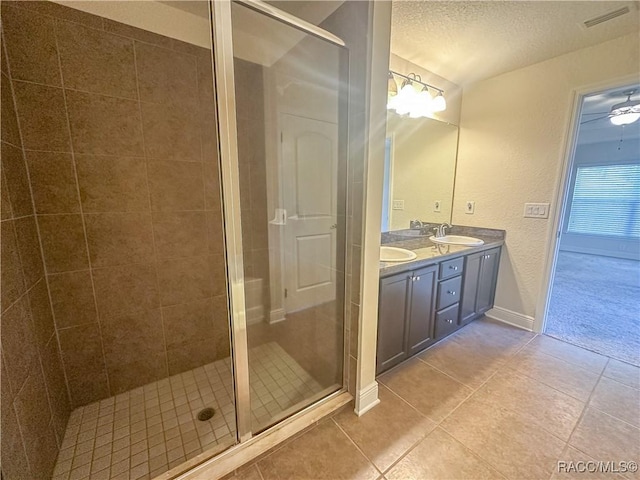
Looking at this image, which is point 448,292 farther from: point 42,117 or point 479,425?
point 42,117

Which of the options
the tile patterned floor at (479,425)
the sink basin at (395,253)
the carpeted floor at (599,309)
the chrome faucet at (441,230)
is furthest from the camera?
the chrome faucet at (441,230)

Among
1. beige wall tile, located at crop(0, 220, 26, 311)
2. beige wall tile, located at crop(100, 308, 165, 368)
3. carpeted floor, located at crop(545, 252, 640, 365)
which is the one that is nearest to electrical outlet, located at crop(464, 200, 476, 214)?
carpeted floor, located at crop(545, 252, 640, 365)

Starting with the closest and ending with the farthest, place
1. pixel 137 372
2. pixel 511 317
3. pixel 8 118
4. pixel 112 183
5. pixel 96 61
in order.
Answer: pixel 8 118, pixel 96 61, pixel 112 183, pixel 137 372, pixel 511 317

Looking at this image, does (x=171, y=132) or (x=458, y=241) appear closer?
(x=171, y=132)

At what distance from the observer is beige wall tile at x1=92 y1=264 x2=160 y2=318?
1.55 meters

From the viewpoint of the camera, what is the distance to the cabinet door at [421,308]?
1808mm

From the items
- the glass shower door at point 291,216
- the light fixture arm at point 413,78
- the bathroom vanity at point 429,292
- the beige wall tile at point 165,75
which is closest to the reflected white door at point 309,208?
the glass shower door at point 291,216

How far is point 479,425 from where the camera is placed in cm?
144

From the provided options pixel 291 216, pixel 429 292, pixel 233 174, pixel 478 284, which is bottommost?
pixel 478 284

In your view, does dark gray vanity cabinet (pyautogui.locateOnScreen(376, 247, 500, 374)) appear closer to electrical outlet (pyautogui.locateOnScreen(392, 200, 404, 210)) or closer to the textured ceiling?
electrical outlet (pyautogui.locateOnScreen(392, 200, 404, 210))

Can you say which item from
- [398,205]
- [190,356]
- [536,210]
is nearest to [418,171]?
[398,205]

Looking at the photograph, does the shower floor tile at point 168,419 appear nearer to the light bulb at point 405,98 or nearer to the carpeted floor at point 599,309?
the light bulb at point 405,98

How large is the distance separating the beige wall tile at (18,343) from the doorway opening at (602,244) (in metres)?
3.61

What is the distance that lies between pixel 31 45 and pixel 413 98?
2.41 metres
